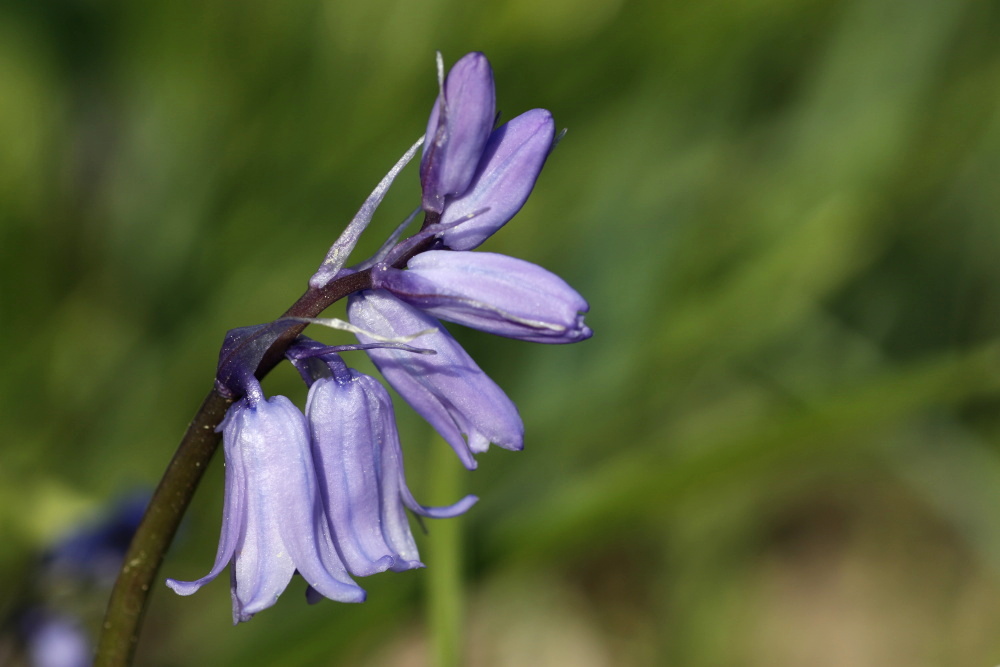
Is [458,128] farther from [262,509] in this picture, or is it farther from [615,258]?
[615,258]

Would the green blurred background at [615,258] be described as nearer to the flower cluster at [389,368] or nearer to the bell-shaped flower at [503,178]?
the flower cluster at [389,368]

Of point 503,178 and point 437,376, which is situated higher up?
point 503,178

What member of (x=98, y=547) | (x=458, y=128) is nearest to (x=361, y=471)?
(x=458, y=128)

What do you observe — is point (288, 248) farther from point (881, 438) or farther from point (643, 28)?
point (881, 438)

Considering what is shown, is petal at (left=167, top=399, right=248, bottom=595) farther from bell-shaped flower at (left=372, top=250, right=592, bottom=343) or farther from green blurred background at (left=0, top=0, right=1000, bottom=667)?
green blurred background at (left=0, top=0, right=1000, bottom=667)

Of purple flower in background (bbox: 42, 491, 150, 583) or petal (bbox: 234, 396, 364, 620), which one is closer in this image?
petal (bbox: 234, 396, 364, 620)

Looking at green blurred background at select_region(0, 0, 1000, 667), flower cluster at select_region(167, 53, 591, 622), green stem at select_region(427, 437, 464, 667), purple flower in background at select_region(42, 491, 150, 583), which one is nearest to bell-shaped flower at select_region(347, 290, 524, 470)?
flower cluster at select_region(167, 53, 591, 622)

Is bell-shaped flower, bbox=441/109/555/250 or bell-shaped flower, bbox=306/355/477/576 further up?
bell-shaped flower, bbox=441/109/555/250
